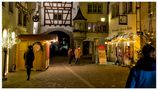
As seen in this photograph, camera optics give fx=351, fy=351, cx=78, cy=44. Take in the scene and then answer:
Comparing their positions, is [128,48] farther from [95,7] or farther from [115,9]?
[95,7]

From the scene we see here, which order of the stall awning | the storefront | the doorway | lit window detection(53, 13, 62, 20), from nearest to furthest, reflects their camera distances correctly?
the stall awning
the storefront
the doorway
lit window detection(53, 13, 62, 20)

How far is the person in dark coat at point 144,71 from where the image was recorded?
4.48 m

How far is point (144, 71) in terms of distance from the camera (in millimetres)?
4488

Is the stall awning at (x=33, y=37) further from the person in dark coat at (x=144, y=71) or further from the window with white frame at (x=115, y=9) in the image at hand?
the person in dark coat at (x=144, y=71)

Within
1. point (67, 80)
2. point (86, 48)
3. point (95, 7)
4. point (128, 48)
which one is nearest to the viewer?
point (67, 80)

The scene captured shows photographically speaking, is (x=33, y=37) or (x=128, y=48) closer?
(x=33, y=37)

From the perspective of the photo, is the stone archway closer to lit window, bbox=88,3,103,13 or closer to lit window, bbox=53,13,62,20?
lit window, bbox=53,13,62,20

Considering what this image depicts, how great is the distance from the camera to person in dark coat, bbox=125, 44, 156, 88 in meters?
4.48

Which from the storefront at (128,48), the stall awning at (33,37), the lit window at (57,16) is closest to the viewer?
the stall awning at (33,37)

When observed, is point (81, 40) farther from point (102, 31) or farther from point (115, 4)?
point (115, 4)

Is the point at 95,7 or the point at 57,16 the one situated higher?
Result: the point at 95,7

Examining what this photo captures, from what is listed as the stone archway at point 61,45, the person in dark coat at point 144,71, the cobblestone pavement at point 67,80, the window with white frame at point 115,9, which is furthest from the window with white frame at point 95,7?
the person in dark coat at point 144,71

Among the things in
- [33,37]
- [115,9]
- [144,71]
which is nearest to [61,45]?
[115,9]

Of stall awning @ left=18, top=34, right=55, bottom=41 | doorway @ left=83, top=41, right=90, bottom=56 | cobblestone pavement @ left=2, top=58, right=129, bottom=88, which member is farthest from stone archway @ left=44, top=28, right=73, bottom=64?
cobblestone pavement @ left=2, top=58, right=129, bottom=88
